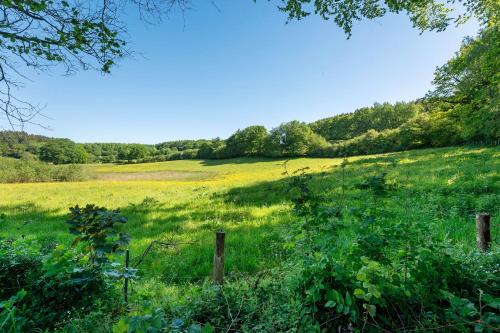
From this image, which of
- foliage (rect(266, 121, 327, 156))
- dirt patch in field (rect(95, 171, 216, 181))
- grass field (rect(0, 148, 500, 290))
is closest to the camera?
grass field (rect(0, 148, 500, 290))

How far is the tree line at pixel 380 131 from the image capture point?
1381 centimetres

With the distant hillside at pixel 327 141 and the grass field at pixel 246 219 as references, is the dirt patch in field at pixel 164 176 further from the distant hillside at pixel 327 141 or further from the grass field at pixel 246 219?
the grass field at pixel 246 219

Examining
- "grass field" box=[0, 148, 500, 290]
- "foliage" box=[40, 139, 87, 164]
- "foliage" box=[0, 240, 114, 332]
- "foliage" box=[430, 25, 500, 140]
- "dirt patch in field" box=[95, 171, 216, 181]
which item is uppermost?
"foliage" box=[430, 25, 500, 140]

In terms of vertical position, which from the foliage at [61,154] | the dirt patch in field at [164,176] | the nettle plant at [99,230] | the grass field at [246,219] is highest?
the foliage at [61,154]

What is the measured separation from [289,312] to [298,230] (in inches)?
51.3

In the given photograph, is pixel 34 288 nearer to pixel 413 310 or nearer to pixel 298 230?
pixel 298 230

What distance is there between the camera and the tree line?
1381 cm

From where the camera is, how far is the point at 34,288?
3.15m

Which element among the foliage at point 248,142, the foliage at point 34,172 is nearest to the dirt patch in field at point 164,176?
the foliage at point 34,172

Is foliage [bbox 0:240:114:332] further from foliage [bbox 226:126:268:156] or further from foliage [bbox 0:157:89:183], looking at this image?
foliage [bbox 226:126:268:156]

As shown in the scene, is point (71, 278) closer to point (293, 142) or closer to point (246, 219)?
point (246, 219)

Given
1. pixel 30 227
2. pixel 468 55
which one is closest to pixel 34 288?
pixel 30 227

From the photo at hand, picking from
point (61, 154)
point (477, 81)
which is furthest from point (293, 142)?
point (61, 154)

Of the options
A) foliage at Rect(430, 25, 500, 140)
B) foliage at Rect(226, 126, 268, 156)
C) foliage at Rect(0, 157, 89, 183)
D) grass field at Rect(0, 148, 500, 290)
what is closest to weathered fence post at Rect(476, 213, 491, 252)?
grass field at Rect(0, 148, 500, 290)
